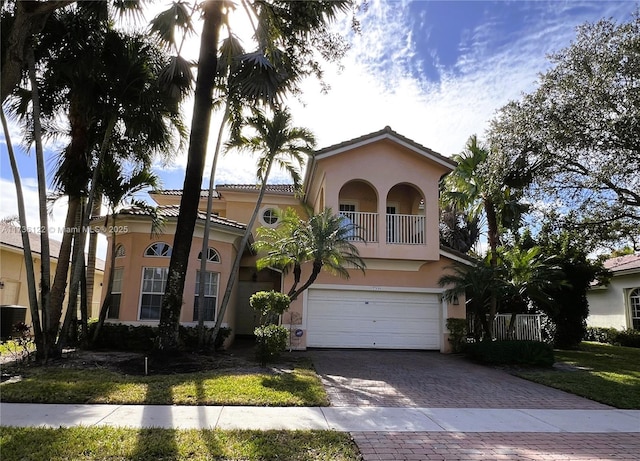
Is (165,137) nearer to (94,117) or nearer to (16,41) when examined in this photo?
(94,117)

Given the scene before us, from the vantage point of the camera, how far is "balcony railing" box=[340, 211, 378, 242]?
15.5 metres

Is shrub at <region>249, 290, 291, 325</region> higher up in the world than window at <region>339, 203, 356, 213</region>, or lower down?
lower down

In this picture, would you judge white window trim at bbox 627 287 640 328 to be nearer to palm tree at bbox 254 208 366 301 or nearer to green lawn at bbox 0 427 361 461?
palm tree at bbox 254 208 366 301

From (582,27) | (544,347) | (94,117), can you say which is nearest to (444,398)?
(544,347)

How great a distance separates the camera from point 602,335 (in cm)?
2339

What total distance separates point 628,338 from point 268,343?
20.0 metres

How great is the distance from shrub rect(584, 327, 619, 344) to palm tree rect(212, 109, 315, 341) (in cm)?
1960

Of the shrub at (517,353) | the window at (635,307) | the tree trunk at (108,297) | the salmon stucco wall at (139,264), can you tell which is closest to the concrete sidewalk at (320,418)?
the shrub at (517,353)

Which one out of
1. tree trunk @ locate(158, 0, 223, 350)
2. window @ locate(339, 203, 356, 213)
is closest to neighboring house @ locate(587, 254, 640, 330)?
window @ locate(339, 203, 356, 213)

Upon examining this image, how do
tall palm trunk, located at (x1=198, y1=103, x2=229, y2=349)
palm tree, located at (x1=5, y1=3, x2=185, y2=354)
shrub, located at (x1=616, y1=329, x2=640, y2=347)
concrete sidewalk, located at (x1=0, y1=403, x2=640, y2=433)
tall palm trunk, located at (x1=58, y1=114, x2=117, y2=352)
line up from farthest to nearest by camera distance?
shrub, located at (x1=616, y1=329, x2=640, y2=347), tall palm trunk, located at (x1=198, y1=103, x2=229, y2=349), tall palm trunk, located at (x1=58, y1=114, x2=117, y2=352), palm tree, located at (x1=5, y1=3, x2=185, y2=354), concrete sidewalk, located at (x1=0, y1=403, x2=640, y2=433)

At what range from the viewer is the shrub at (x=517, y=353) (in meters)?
12.8

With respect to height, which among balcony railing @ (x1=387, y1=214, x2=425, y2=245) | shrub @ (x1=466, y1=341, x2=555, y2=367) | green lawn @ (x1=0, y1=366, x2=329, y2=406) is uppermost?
balcony railing @ (x1=387, y1=214, x2=425, y2=245)

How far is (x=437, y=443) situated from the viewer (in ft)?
18.3

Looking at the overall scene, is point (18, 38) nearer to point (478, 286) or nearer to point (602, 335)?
point (478, 286)
